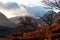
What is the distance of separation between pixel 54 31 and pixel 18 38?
14.8 feet

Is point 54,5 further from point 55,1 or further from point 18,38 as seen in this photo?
point 18,38

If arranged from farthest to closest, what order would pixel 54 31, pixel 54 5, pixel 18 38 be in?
pixel 54 5 < pixel 18 38 < pixel 54 31

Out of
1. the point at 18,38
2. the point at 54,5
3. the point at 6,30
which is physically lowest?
the point at 6,30

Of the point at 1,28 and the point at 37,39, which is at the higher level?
the point at 37,39

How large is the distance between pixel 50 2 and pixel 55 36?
24.1 feet

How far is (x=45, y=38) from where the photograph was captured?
2008 cm

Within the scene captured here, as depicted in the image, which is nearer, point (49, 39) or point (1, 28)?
point (49, 39)

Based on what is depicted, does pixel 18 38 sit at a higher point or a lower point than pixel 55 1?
lower

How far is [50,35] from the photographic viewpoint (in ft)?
64.1

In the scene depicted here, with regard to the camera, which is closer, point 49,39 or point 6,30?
point 49,39

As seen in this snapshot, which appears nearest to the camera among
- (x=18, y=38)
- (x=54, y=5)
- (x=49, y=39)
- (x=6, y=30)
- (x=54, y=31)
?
(x=49, y=39)

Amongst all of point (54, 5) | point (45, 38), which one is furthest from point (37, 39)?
point (54, 5)

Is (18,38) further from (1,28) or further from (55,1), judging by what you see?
(1,28)

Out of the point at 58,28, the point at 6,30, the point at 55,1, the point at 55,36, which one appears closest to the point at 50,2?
the point at 55,1
